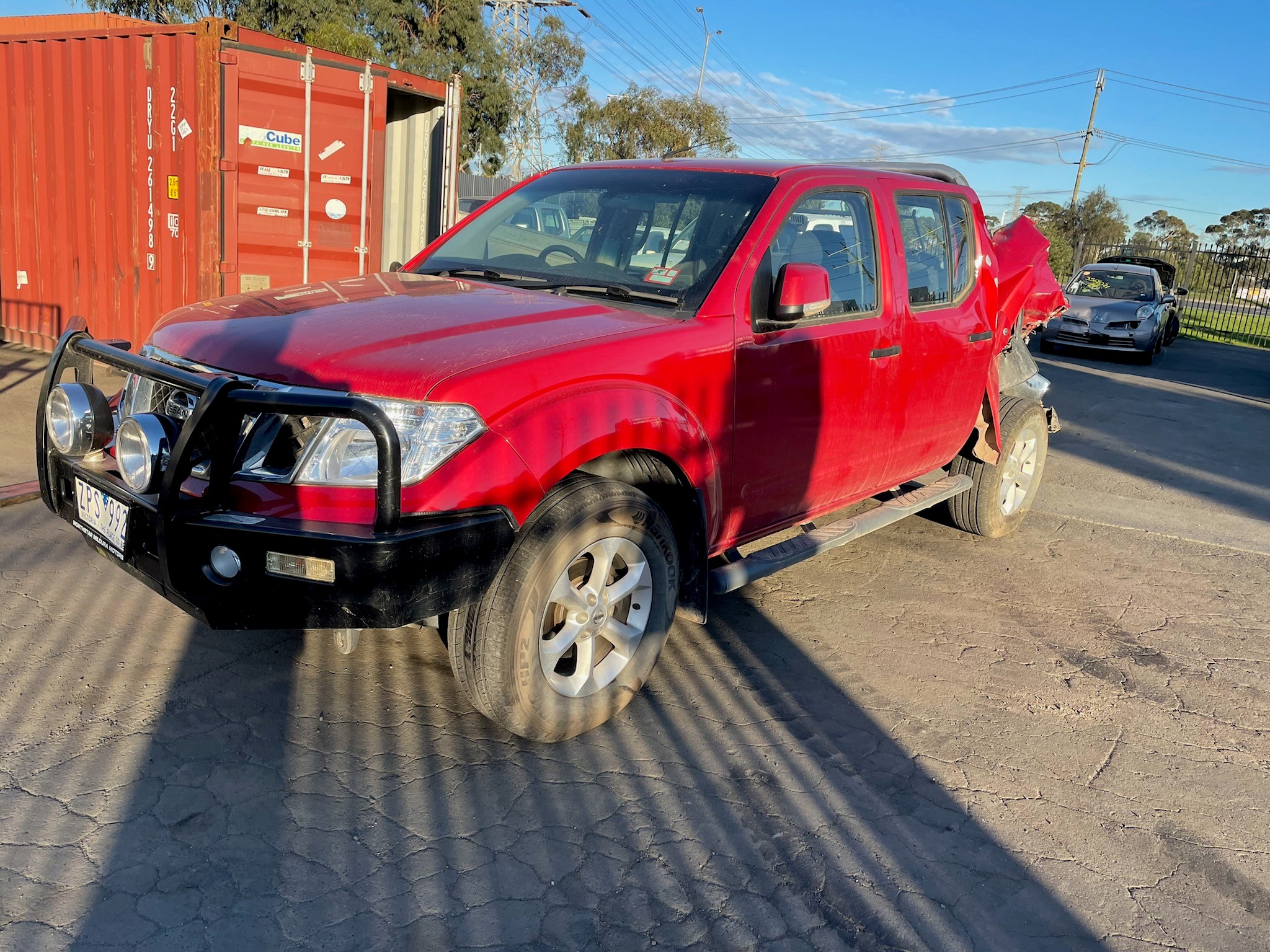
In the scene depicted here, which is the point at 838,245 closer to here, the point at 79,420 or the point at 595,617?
the point at 595,617

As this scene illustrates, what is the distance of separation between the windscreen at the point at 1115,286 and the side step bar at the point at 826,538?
14.5 m

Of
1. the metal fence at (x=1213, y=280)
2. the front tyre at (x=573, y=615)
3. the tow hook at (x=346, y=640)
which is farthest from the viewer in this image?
the metal fence at (x=1213, y=280)

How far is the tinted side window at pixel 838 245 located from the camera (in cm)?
399

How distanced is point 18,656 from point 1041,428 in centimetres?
549

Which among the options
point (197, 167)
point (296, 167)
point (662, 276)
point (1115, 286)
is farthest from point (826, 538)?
point (1115, 286)

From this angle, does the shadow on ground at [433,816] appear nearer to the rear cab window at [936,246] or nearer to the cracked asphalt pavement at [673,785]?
the cracked asphalt pavement at [673,785]

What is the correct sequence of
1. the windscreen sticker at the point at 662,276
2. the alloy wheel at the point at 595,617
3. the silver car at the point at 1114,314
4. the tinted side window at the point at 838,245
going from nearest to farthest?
the alloy wheel at the point at 595,617 → the windscreen sticker at the point at 662,276 → the tinted side window at the point at 838,245 → the silver car at the point at 1114,314

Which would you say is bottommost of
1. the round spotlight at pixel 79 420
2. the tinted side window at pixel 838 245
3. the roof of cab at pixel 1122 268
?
the round spotlight at pixel 79 420

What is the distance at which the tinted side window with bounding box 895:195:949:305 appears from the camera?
468 cm

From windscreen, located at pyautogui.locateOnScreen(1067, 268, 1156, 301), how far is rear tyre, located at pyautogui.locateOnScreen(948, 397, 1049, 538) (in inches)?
530

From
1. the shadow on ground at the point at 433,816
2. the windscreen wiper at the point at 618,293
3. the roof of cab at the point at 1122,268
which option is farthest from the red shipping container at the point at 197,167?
the roof of cab at the point at 1122,268

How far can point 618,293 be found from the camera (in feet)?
12.3

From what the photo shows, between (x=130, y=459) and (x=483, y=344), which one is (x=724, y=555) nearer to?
(x=483, y=344)

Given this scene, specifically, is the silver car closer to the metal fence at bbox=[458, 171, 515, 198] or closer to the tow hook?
the tow hook
